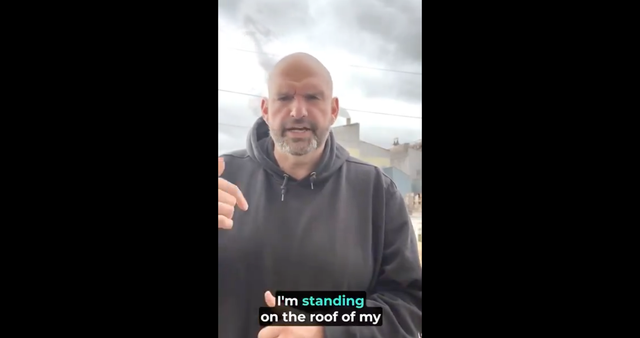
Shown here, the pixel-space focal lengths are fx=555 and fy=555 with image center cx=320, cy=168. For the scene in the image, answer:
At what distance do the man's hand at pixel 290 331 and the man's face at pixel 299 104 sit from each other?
0.77 m

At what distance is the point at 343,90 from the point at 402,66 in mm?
293

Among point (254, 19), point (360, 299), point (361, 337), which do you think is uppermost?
point (254, 19)

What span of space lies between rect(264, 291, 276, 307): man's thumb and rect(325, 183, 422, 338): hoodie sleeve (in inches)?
10.6

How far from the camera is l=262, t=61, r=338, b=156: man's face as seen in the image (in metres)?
2.54

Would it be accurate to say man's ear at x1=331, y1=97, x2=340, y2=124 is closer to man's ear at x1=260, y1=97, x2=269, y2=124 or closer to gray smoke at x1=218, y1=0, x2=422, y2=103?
gray smoke at x1=218, y1=0, x2=422, y2=103

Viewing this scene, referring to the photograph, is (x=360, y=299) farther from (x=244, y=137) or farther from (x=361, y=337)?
(x=244, y=137)

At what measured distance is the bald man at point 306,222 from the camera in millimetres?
2527

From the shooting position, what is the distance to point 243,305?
2529 mm

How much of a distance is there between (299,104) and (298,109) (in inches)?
1.0

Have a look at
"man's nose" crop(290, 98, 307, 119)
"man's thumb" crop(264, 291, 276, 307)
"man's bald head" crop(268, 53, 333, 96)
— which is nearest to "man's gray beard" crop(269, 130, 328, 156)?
"man's nose" crop(290, 98, 307, 119)

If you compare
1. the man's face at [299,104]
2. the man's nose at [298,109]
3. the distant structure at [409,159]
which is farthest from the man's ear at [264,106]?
the distant structure at [409,159]

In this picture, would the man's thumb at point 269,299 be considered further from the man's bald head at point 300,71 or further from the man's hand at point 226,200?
the man's bald head at point 300,71

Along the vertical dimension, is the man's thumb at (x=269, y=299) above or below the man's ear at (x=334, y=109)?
below
